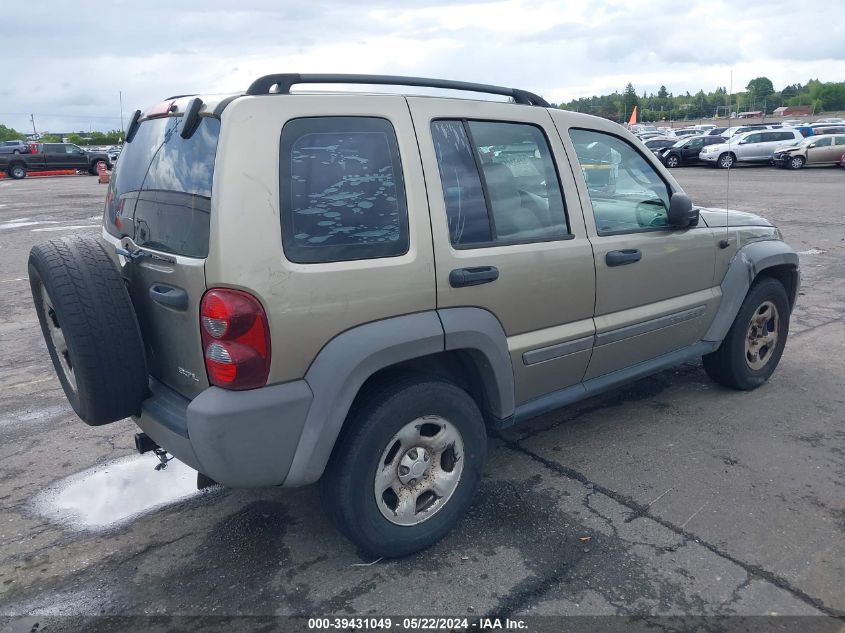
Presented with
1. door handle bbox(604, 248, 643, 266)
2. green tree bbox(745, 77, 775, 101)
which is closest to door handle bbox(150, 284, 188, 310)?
door handle bbox(604, 248, 643, 266)

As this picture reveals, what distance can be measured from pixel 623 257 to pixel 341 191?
5.54 ft

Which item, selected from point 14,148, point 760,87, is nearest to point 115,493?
point 760,87

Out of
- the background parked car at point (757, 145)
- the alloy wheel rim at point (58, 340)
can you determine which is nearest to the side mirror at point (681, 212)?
the alloy wheel rim at point (58, 340)

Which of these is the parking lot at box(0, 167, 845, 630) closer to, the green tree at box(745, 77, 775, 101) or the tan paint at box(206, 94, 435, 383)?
the tan paint at box(206, 94, 435, 383)

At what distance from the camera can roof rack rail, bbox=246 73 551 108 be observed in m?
2.68

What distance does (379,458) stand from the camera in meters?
2.81

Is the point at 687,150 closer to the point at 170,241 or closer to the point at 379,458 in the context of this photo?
the point at 379,458

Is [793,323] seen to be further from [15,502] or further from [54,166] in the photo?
[54,166]

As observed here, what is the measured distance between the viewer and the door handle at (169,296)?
2.59 metres

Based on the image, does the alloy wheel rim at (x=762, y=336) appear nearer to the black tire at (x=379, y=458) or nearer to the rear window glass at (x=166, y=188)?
the black tire at (x=379, y=458)

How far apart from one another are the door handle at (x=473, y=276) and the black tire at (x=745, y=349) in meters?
2.30

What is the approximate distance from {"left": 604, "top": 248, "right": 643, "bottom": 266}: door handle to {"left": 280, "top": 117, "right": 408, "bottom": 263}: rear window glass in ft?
4.24

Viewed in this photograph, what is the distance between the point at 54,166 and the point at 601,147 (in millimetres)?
38333

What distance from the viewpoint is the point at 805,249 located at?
10.3m
